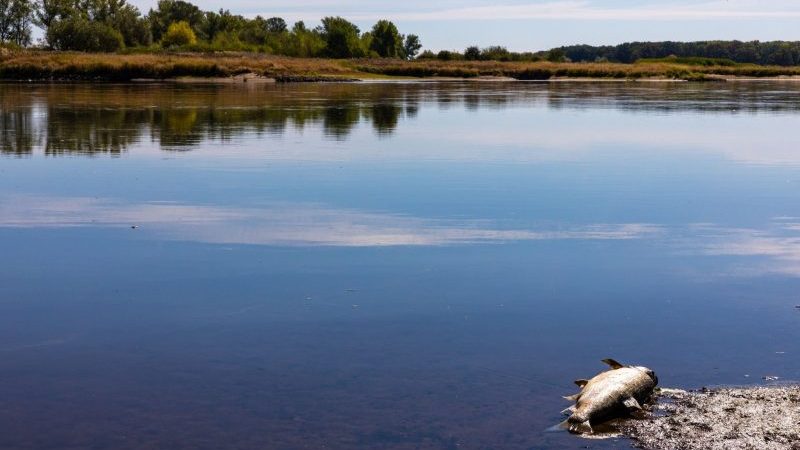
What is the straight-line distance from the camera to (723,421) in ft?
24.8

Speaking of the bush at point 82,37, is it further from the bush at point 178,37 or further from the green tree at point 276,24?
the green tree at point 276,24

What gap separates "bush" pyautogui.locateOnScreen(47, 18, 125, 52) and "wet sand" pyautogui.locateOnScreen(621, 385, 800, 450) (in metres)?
108

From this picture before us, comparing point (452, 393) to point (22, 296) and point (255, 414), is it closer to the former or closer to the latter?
point (255, 414)

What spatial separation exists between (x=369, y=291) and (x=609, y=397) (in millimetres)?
4084

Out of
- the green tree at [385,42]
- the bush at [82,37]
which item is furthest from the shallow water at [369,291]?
the green tree at [385,42]

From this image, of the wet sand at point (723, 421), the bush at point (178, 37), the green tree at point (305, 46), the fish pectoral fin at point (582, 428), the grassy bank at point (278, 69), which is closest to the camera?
the wet sand at point (723, 421)

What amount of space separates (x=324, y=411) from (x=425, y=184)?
11.5m

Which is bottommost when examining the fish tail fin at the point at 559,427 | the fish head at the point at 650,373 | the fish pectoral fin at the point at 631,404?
the fish tail fin at the point at 559,427

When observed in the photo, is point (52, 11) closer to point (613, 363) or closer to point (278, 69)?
point (278, 69)

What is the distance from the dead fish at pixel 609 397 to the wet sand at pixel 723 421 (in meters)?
0.14

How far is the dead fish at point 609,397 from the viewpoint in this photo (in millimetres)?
7625

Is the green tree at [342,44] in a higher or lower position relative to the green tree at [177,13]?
lower

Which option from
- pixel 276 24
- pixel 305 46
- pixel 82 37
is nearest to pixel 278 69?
pixel 82 37

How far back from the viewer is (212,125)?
32.3 metres
